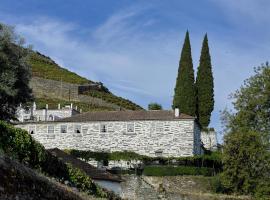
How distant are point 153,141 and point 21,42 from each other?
85.9 feet

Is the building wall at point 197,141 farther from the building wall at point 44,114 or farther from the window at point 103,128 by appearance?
the building wall at point 44,114

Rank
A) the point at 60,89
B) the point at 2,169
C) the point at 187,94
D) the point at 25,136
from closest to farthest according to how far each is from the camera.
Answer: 1. the point at 2,169
2. the point at 25,136
3. the point at 187,94
4. the point at 60,89

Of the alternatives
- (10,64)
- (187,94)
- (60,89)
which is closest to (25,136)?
(10,64)

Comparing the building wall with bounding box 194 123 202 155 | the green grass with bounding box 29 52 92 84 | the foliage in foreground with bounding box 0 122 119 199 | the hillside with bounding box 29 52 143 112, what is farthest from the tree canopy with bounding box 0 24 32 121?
the green grass with bounding box 29 52 92 84

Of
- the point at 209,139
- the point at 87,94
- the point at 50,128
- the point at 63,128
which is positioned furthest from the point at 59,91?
the point at 63,128

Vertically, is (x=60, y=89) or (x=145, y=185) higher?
(x=60, y=89)

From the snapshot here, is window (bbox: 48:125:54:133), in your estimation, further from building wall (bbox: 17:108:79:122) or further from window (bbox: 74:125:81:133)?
building wall (bbox: 17:108:79:122)

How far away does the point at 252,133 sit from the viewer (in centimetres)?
5266

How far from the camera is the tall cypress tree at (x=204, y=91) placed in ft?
274

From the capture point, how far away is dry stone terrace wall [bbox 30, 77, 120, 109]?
388ft

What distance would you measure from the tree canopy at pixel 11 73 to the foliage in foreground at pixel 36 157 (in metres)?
14.9

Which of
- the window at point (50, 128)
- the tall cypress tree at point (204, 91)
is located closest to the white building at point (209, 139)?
the tall cypress tree at point (204, 91)

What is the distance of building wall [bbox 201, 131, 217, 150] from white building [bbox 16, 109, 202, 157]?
338 inches

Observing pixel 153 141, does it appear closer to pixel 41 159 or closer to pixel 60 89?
pixel 41 159
